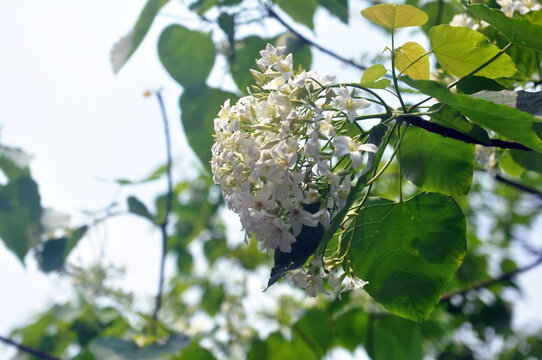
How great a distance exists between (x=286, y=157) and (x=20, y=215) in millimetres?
1884

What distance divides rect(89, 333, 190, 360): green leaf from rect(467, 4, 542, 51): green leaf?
1.80 m

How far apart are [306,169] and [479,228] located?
3504 mm

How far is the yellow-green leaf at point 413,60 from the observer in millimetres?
994

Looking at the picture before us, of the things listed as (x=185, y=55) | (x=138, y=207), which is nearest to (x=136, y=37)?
(x=185, y=55)

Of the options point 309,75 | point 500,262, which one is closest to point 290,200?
point 309,75

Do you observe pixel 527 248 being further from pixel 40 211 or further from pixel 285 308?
pixel 40 211

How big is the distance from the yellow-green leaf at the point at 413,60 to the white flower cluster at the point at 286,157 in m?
0.20

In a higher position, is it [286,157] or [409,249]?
[286,157]

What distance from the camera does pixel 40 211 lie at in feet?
7.41

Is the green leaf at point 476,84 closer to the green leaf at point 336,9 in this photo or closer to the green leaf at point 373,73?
the green leaf at point 373,73

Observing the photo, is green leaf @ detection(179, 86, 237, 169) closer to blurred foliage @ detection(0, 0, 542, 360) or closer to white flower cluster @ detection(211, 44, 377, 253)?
blurred foliage @ detection(0, 0, 542, 360)

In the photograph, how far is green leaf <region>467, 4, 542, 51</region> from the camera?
84cm

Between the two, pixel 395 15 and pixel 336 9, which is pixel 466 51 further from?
pixel 336 9

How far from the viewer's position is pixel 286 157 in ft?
2.72
